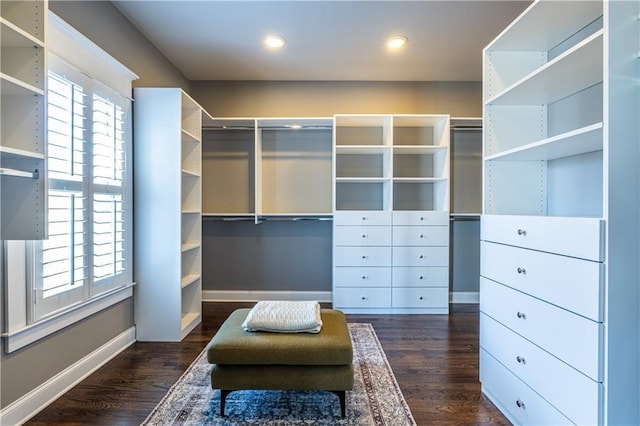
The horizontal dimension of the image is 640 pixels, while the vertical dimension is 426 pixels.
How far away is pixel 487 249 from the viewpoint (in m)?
2.03

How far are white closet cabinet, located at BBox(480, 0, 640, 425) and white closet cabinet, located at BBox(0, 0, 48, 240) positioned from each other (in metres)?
2.32

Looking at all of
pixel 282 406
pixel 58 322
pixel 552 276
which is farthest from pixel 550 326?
pixel 58 322

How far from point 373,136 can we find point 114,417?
3437 millimetres

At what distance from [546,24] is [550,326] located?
148 centimetres

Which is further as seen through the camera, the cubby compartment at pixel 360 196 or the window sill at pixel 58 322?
the cubby compartment at pixel 360 196

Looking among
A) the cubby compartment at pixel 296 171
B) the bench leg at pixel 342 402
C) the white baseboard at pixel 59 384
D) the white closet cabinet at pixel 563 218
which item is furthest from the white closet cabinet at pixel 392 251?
the white baseboard at pixel 59 384

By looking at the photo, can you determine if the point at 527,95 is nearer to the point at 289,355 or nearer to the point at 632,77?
→ the point at 632,77

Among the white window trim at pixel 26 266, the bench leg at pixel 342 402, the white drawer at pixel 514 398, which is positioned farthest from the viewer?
the bench leg at pixel 342 402

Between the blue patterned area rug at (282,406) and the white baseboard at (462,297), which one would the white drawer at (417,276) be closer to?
the white baseboard at (462,297)

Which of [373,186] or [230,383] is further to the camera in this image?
[373,186]

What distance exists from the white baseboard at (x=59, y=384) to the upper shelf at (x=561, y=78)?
3.09m

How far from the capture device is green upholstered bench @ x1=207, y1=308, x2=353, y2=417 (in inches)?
69.5

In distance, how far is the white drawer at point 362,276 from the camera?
3586 mm

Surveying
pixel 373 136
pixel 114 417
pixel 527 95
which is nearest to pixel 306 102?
pixel 373 136
